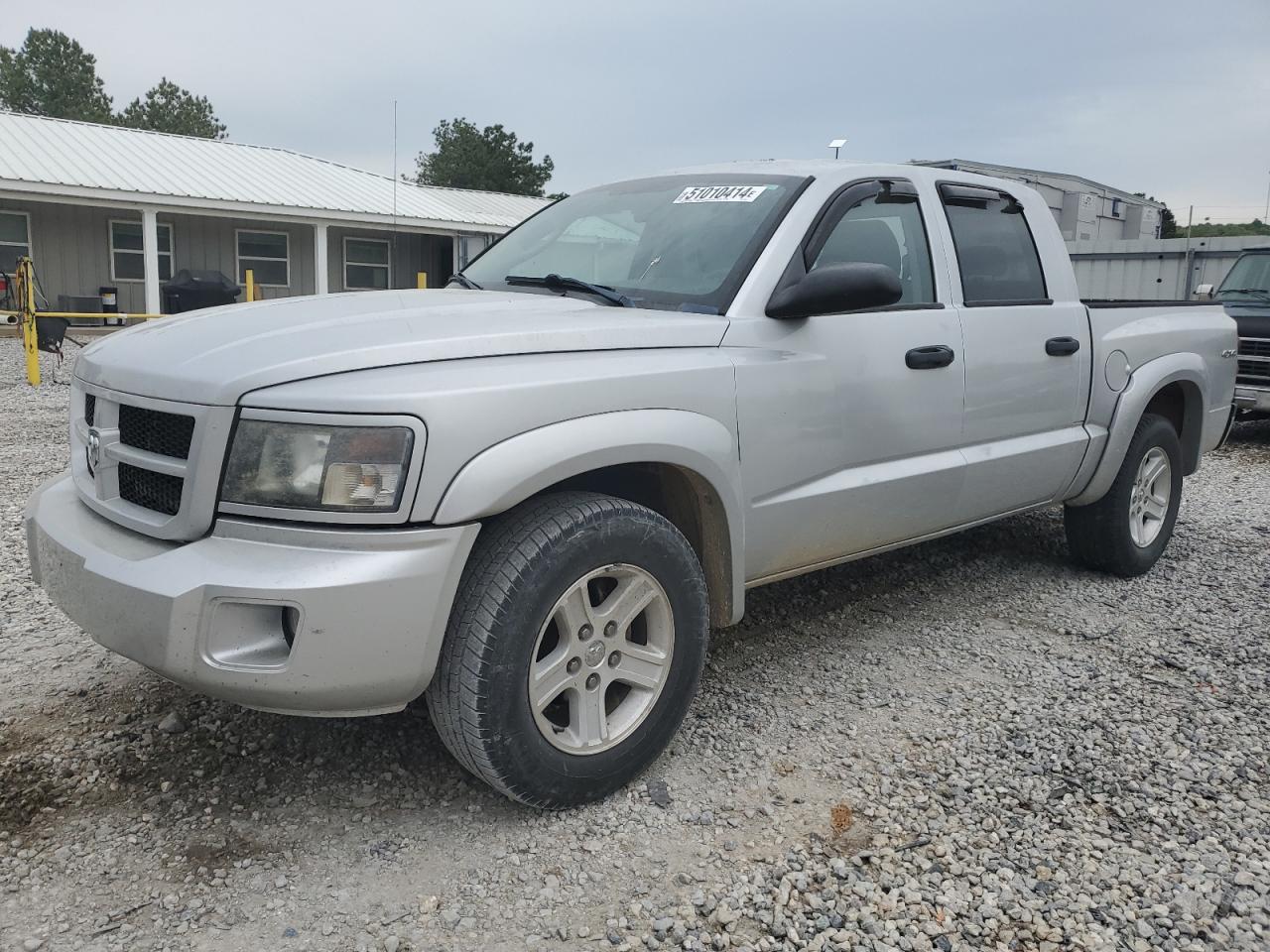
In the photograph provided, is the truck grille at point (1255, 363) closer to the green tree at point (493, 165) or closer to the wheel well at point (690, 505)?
the wheel well at point (690, 505)

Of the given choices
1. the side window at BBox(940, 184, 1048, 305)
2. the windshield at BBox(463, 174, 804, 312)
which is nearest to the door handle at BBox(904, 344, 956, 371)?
the side window at BBox(940, 184, 1048, 305)

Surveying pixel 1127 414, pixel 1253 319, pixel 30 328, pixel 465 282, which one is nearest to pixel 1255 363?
pixel 1253 319

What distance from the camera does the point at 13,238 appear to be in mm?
20312

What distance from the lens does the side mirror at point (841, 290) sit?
3.09 m

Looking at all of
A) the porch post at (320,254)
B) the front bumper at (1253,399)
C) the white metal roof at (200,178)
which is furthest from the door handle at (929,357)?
the porch post at (320,254)

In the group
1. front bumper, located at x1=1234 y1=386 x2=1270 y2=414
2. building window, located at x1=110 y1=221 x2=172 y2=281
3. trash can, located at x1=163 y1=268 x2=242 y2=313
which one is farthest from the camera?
building window, located at x1=110 y1=221 x2=172 y2=281

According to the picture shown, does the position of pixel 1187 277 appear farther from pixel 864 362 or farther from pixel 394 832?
pixel 394 832

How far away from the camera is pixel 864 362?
11.2 ft

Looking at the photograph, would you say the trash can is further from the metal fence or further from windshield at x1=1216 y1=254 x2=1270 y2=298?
windshield at x1=1216 y1=254 x2=1270 y2=298

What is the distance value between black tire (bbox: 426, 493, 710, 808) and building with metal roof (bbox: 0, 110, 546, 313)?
19347mm

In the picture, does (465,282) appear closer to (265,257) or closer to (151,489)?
(151,489)

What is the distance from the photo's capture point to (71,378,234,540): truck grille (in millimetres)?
2369

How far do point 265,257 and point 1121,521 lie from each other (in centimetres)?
2157

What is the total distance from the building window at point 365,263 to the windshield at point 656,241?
827 inches
